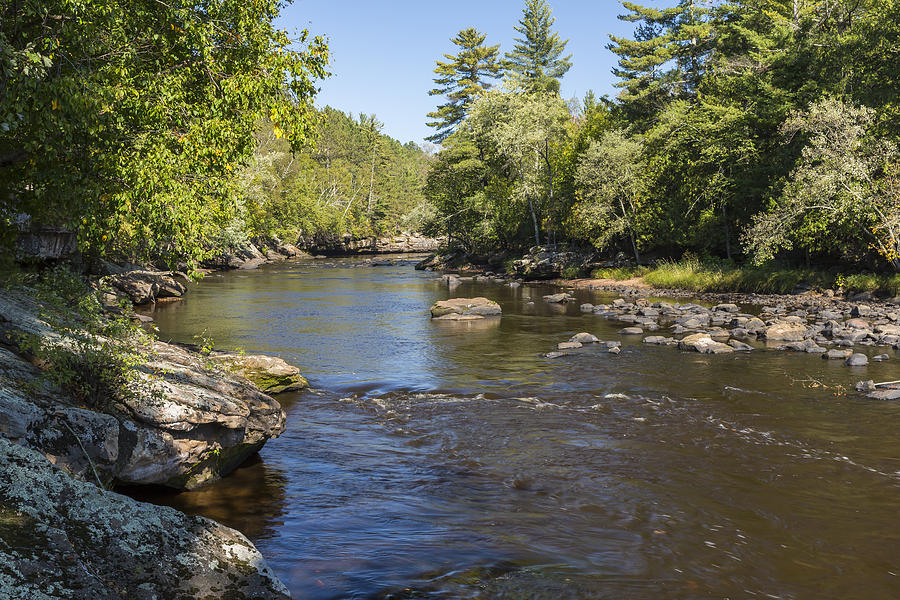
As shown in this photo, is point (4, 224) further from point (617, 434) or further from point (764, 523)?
point (764, 523)

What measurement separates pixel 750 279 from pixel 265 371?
3175 cm

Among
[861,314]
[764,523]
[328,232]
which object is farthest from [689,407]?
[328,232]

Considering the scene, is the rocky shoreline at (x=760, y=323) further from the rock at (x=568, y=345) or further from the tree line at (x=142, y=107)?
the tree line at (x=142, y=107)

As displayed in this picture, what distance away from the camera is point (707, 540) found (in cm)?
821

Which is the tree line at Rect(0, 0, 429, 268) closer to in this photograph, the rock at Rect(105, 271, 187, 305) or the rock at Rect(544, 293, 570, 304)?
the rock at Rect(105, 271, 187, 305)

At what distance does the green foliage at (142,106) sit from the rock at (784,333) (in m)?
18.8

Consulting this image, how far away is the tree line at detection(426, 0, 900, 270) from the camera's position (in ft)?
101

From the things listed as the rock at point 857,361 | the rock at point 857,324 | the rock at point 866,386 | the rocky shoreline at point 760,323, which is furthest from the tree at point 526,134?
the rock at point 866,386

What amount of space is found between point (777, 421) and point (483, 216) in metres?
50.5

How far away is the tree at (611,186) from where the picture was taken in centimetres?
4709

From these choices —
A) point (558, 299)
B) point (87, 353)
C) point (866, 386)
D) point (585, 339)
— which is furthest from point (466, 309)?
point (87, 353)

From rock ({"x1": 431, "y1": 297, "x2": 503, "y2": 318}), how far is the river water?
34.7 feet

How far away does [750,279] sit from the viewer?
123 feet

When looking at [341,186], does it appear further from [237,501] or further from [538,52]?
[237,501]
